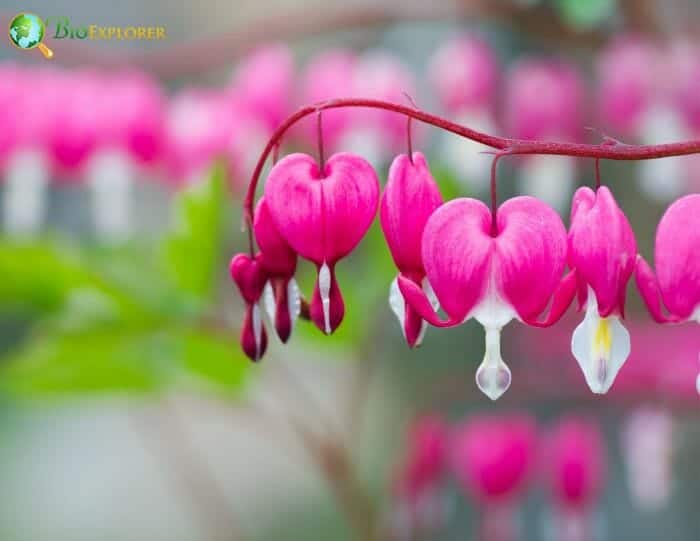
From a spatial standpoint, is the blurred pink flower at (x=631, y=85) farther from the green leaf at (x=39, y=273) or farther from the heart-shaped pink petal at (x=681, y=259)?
the heart-shaped pink petal at (x=681, y=259)

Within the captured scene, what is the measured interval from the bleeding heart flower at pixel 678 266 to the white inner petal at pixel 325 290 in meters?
0.17

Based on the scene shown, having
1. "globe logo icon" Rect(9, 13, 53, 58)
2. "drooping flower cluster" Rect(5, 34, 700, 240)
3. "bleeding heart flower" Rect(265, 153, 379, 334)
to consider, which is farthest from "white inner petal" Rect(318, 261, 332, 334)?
"drooping flower cluster" Rect(5, 34, 700, 240)

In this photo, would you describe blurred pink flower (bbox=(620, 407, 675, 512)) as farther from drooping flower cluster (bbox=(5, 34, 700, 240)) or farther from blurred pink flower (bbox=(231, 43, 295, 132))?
blurred pink flower (bbox=(231, 43, 295, 132))

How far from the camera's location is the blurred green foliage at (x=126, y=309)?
1.35 metres

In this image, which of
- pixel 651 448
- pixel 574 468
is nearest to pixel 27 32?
pixel 574 468

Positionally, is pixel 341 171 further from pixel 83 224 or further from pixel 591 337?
pixel 83 224

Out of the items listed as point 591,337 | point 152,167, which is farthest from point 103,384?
point 591,337

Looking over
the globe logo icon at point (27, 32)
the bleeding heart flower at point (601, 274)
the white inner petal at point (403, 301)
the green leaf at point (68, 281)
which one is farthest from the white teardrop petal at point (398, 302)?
the green leaf at point (68, 281)

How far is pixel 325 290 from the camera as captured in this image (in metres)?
0.61

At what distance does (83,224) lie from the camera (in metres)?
2.55

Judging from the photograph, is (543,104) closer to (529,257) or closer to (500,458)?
(500,458)

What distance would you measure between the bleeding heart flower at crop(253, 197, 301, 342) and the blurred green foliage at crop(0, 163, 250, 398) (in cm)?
66

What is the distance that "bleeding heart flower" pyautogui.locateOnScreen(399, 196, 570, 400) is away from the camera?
58cm

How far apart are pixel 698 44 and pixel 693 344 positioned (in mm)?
473
